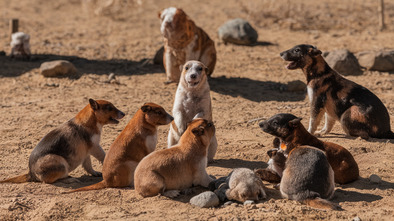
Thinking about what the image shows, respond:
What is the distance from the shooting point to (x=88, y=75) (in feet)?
47.8

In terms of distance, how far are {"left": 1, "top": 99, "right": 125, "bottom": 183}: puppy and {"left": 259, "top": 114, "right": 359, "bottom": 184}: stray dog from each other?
8.19 ft

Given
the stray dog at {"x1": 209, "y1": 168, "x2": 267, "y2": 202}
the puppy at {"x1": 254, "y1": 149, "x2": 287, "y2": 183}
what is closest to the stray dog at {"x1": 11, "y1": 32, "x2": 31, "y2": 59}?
the puppy at {"x1": 254, "y1": 149, "x2": 287, "y2": 183}

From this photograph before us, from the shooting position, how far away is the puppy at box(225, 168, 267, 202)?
6844 millimetres

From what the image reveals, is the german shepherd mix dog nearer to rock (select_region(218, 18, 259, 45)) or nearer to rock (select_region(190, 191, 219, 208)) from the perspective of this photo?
rock (select_region(190, 191, 219, 208))

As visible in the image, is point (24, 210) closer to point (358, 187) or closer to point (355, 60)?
point (358, 187)

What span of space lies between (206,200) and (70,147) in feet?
7.97

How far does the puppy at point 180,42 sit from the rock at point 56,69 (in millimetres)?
2669

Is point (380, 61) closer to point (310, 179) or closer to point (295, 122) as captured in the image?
point (295, 122)

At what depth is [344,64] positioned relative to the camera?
14047 millimetres

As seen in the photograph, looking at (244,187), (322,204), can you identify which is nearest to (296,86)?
(244,187)

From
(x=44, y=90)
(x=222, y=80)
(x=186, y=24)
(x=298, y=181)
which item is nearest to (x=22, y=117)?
(x=44, y=90)

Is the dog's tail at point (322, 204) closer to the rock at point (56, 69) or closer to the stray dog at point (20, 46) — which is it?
the rock at point (56, 69)

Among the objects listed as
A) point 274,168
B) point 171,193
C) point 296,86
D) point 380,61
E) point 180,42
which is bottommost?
point 171,193

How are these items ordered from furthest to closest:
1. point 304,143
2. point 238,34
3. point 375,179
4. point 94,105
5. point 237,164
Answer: point 238,34 → point 237,164 → point 94,105 → point 375,179 → point 304,143
